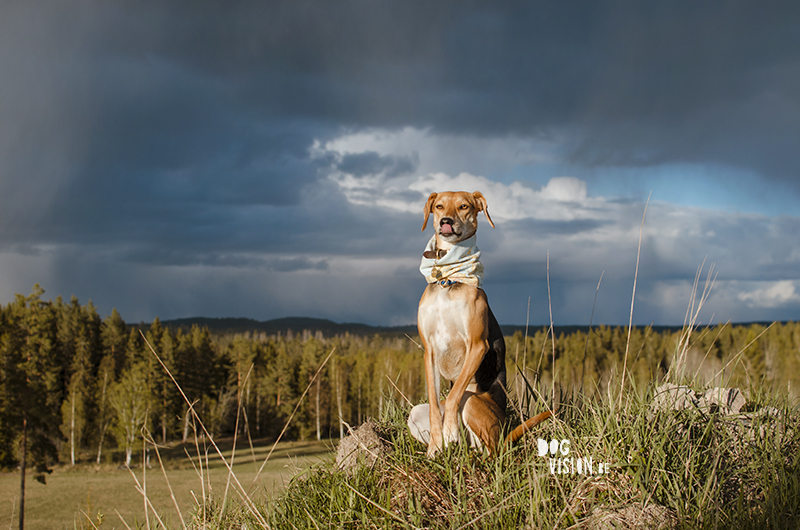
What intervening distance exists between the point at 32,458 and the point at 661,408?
4012 centimetres

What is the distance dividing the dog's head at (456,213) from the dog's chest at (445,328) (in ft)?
1.57

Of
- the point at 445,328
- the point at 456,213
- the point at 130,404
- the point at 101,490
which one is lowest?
the point at 101,490

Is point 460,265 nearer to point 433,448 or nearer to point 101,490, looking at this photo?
point 433,448

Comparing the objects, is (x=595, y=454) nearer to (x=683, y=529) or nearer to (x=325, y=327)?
(x=683, y=529)

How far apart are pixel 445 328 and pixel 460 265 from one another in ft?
1.73

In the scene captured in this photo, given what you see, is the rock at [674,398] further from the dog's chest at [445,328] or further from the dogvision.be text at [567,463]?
the dog's chest at [445,328]

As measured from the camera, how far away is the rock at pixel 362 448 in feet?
15.3

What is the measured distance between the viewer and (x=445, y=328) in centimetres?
427

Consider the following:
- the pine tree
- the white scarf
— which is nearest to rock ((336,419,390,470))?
the white scarf

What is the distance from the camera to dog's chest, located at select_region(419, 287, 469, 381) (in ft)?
14.0

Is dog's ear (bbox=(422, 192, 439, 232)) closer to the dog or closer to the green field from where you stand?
the dog

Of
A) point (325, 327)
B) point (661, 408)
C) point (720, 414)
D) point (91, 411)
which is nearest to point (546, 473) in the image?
point (661, 408)

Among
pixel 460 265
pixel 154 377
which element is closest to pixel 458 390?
pixel 460 265

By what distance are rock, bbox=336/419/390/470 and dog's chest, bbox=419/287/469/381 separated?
1.06 metres
